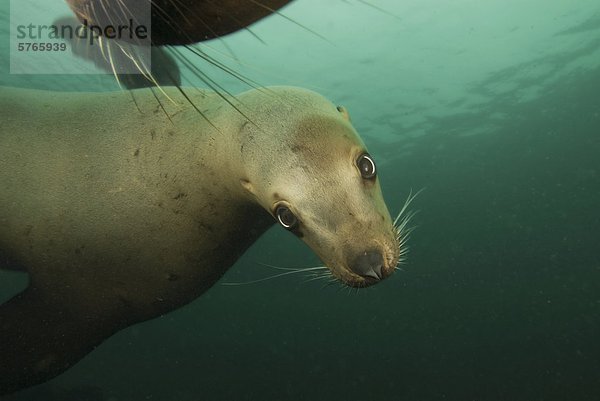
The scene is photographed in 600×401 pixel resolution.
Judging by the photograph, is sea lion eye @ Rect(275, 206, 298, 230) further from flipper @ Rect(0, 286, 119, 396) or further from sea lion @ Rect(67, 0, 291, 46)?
flipper @ Rect(0, 286, 119, 396)

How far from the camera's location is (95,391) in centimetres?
1215

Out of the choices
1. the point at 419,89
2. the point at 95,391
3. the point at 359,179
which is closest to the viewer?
the point at 359,179

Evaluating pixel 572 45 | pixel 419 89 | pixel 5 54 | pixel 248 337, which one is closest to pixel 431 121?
pixel 419 89

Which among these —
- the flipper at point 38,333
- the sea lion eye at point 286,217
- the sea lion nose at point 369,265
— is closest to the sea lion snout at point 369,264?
the sea lion nose at point 369,265

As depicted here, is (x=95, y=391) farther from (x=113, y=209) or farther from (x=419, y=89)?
(x=419, y=89)

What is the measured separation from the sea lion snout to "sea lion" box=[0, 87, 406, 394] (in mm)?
165

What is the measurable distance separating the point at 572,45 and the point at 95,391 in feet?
77.5

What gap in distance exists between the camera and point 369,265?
2.10 m

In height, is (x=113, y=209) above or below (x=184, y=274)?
above

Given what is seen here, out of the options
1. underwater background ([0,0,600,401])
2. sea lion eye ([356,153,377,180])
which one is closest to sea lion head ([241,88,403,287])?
sea lion eye ([356,153,377,180])

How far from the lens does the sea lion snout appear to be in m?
2.10

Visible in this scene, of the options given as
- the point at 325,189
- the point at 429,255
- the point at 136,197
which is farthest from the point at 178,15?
the point at 429,255

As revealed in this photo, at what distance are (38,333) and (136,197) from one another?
163cm

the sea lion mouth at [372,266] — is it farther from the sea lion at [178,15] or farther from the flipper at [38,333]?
the flipper at [38,333]
